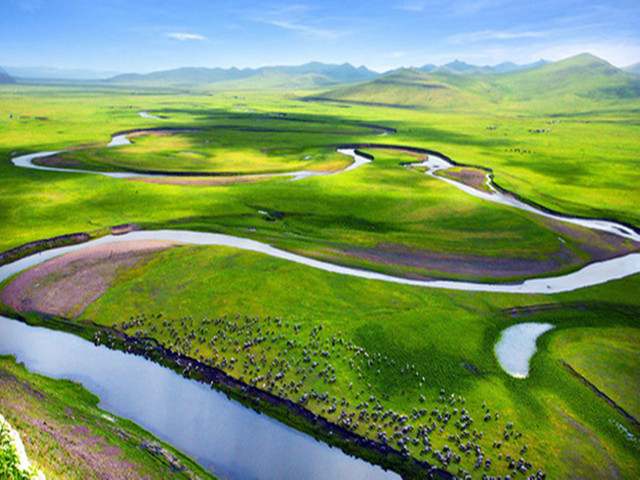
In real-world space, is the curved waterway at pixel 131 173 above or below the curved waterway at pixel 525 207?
above

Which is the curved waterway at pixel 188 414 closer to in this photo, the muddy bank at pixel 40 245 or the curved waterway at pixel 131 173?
the muddy bank at pixel 40 245

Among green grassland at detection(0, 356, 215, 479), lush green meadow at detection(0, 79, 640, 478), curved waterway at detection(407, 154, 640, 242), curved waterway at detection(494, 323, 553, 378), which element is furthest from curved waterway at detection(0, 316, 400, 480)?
curved waterway at detection(407, 154, 640, 242)

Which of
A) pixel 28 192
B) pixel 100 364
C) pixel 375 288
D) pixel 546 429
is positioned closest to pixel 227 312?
pixel 100 364

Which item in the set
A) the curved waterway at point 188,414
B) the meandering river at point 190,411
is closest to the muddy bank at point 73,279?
the meandering river at point 190,411

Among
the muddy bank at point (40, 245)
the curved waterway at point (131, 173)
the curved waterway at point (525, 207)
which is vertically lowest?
the muddy bank at point (40, 245)

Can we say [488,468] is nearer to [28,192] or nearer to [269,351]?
[269,351]

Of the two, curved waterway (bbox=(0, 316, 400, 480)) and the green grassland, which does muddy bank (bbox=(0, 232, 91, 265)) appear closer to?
curved waterway (bbox=(0, 316, 400, 480))
